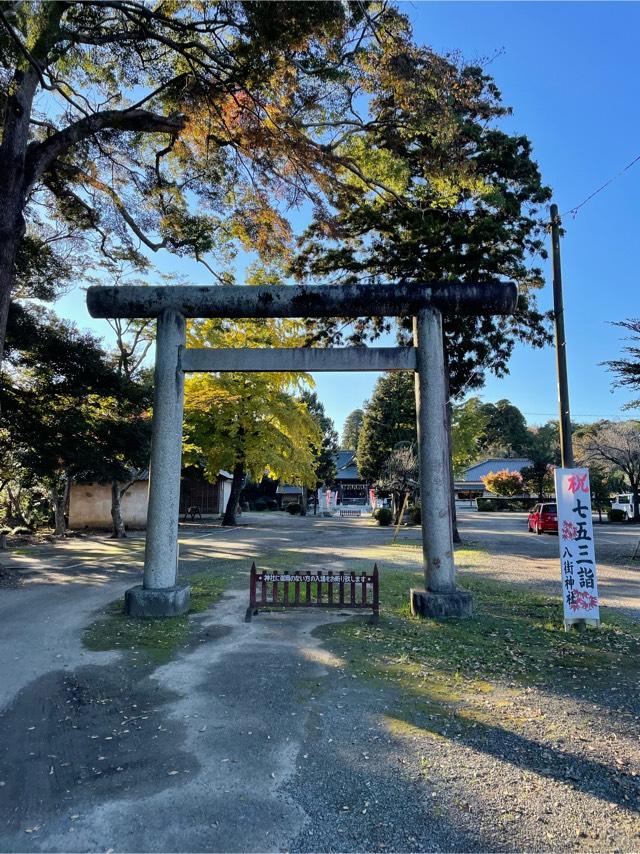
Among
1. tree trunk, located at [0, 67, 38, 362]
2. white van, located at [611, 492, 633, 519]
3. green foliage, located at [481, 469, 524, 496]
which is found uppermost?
tree trunk, located at [0, 67, 38, 362]

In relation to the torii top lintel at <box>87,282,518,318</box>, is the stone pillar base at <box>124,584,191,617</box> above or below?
below

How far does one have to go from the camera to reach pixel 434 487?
8156 millimetres

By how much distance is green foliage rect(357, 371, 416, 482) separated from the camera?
1564 inches

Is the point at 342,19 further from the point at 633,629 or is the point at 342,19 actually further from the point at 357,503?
the point at 357,503

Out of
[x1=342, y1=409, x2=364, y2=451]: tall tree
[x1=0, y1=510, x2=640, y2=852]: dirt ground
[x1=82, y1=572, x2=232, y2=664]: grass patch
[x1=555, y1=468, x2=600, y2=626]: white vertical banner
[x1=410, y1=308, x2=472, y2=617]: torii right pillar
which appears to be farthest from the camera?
[x1=342, y1=409, x2=364, y2=451]: tall tree

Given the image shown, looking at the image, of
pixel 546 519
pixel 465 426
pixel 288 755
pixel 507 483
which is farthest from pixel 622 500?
pixel 288 755

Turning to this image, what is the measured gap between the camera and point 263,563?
14383mm

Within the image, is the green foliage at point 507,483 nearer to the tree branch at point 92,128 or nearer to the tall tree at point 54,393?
the tall tree at point 54,393

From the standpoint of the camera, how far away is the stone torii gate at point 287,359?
821cm

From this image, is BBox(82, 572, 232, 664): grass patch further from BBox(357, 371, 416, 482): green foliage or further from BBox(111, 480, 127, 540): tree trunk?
BBox(357, 371, 416, 482): green foliage

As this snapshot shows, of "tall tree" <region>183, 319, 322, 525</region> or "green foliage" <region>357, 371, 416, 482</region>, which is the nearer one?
"tall tree" <region>183, 319, 322, 525</region>

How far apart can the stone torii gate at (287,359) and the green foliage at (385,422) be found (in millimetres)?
30514

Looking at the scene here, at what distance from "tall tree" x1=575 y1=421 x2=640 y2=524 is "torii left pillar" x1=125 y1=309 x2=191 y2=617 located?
97.1ft

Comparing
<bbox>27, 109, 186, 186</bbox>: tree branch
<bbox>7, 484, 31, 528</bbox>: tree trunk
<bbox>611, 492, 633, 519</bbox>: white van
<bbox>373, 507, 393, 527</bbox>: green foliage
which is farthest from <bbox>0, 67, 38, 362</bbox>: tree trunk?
<bbox>611, 492, 633, 519</bbox>: white van
